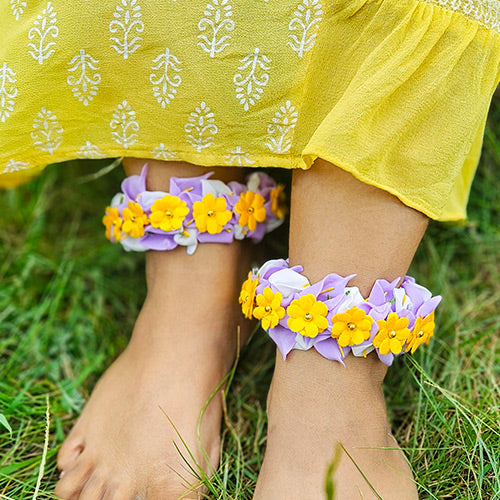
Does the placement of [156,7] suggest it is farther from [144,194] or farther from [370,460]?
[370,460]

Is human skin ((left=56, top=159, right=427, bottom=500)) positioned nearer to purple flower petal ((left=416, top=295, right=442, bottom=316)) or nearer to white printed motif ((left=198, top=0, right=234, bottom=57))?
purple flower petal ((left=416, top=295, right=442, bottom=316))

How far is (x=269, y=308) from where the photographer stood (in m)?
0.76

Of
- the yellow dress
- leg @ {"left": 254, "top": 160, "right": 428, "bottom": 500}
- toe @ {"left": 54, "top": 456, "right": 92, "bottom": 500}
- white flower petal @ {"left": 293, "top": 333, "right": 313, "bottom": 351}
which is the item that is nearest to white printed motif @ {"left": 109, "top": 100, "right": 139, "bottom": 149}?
the yellow dress

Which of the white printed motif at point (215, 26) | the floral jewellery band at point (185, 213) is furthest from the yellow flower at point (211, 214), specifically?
the white printed motif at point (215, 26)

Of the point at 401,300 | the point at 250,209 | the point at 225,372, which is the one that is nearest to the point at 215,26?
the point at 250,209

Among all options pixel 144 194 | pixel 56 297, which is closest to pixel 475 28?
pixel 144 194

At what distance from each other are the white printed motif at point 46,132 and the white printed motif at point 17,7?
110 millimetres

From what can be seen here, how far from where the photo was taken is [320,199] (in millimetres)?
761

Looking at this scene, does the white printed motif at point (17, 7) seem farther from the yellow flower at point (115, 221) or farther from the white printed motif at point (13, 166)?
the yellow flower at point (115, 221)

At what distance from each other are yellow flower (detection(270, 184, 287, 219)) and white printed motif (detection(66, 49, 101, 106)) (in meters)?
0.31

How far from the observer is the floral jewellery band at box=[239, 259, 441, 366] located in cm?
73

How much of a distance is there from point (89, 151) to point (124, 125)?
62 mm

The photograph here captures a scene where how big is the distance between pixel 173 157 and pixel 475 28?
1.26ft

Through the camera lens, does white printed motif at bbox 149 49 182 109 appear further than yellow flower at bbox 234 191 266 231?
No
